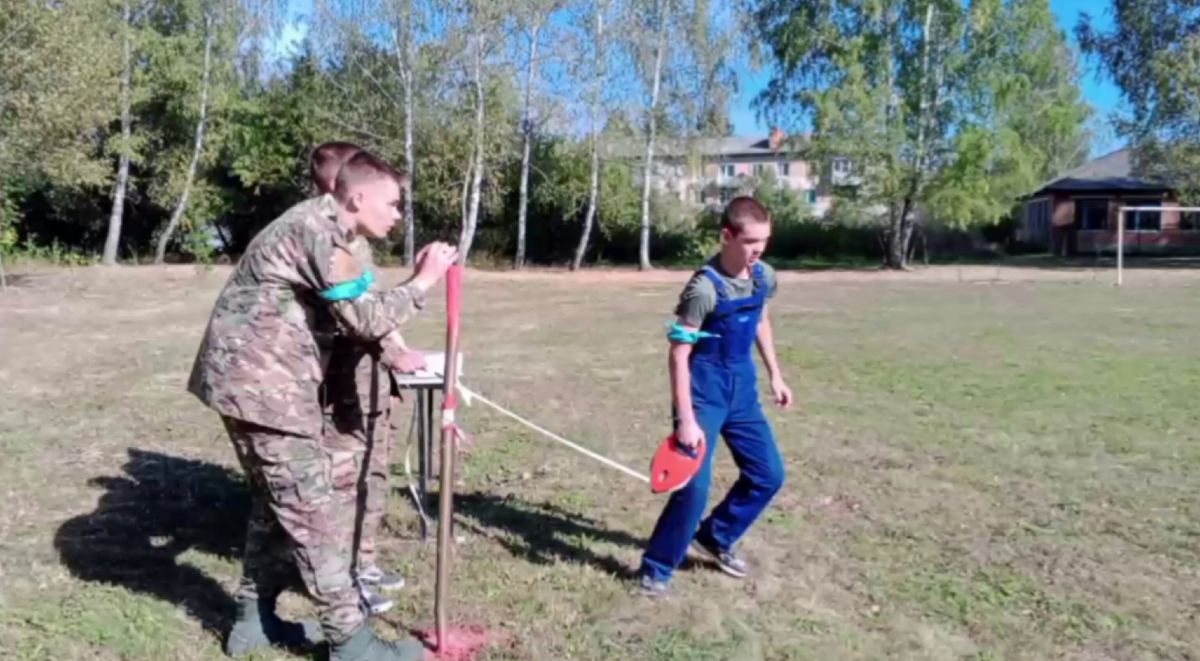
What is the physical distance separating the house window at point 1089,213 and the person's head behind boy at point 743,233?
51371mm

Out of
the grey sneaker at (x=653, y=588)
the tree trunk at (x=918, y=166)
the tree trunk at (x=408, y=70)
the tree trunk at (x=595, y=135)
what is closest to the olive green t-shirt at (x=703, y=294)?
the grey sneaker at (x=653, y=588)

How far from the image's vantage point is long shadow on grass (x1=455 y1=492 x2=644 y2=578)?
536cm

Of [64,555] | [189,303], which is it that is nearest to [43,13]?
[189,303]

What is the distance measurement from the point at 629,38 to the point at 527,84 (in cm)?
396

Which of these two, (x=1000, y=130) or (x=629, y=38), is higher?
(x=629, y=38)

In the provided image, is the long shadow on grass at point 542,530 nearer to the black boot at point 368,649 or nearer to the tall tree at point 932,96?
the black boot at point 368,649

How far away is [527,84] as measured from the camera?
119ft

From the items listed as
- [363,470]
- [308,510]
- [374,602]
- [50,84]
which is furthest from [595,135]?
[308,510]

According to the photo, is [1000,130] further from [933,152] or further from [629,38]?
[629,38]

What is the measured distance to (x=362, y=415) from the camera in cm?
448

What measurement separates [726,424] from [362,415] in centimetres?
157

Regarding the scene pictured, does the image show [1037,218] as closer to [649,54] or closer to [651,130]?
[651,130]

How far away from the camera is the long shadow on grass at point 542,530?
536cm

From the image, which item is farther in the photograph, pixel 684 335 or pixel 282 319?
pixel 684 335
